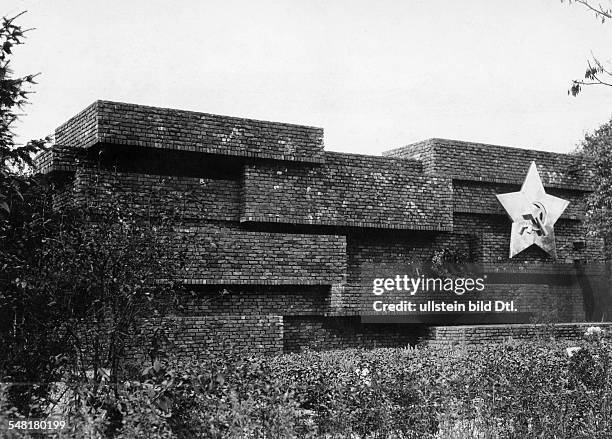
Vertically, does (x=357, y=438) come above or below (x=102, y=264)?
below

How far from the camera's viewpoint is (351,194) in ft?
58.4

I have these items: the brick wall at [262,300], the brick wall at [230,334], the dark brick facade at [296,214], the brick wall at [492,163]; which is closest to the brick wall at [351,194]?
the dark brick facade at [296,214]

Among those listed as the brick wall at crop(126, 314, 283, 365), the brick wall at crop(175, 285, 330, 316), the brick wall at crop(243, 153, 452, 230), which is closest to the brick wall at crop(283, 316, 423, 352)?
the brick wall at crop(175, 285, 330, 316)

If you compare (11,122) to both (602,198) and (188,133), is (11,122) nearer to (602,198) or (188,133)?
(188,133)

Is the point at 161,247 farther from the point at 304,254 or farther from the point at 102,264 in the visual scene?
the point at 304,254

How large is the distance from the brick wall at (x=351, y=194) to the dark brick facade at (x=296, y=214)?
0.03m

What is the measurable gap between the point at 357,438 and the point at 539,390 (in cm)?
196

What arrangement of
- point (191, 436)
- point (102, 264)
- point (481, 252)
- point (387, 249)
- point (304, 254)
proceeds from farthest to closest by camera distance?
point (481, 252), point (387, 249), point (304, 254), point (102, 264), point (191, 436)

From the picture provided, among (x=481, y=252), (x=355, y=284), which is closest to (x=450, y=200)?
(x=481, y=252)

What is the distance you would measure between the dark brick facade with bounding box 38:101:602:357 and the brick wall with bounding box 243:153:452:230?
Answer: 0.09 feet

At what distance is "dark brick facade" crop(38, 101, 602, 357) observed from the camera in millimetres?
15320

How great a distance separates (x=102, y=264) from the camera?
275 inches

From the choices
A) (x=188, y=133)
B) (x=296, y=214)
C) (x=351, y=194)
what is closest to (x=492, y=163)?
(x=351, y=194)

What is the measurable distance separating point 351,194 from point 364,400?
35.0 feet
